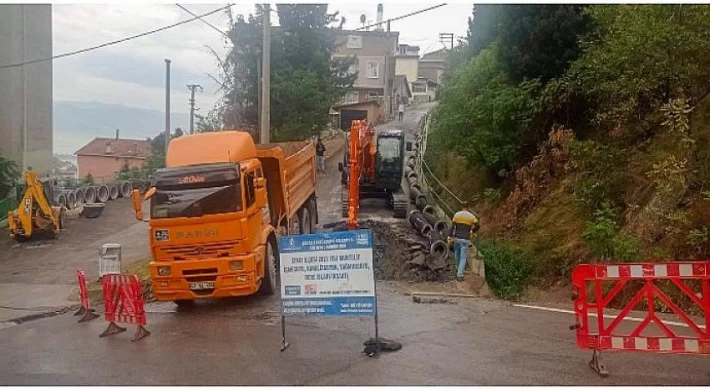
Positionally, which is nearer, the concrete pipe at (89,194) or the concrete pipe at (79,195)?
the concrete pipe at (79,195)

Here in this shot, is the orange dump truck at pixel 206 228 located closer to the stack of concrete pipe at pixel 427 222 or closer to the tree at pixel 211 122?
the stack of concrete pipe at pixel 427 222

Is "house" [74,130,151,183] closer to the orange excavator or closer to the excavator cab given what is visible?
the orange excavator

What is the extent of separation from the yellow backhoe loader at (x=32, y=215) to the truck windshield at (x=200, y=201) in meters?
13.5

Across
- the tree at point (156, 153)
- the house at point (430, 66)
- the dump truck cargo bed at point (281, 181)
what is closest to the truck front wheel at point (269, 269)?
the dump truck cargo bed at point (281, 181)

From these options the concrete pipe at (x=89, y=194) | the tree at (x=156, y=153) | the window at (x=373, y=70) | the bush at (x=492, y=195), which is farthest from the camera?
the window at (x=373, y=70)

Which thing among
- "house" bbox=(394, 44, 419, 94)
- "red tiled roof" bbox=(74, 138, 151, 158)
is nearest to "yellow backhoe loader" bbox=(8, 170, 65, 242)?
"red tiled roof" bbox=(74, 138, 151, 158)

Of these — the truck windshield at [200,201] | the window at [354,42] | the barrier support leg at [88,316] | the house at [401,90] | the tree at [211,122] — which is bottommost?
the barrier support leg at [88,316]

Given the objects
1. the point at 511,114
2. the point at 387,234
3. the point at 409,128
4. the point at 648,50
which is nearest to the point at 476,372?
the point at 648,50

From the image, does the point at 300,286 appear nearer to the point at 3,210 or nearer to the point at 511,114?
the point at 511,114

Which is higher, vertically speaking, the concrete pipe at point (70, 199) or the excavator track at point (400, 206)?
the excavator track at point (400, 206)

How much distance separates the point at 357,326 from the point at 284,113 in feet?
71.2

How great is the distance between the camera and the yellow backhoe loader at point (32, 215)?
2323 centimetres

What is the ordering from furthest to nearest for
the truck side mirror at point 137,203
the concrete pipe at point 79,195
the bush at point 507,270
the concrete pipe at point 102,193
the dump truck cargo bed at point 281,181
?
the concrete pipe at point 102,193, the concrete pipe at point 79,195, the bush at point 507,270, the dump truck cargo bed at point 281,181, the truck side mirror at point 137,203

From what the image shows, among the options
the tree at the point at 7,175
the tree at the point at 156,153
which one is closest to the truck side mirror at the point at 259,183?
the tree at the point at 7,175
